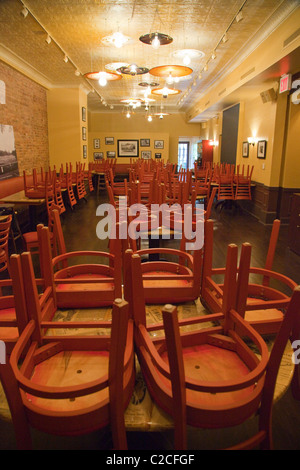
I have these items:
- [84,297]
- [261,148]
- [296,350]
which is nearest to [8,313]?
[84,297]

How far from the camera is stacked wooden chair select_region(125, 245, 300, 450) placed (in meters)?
0.93

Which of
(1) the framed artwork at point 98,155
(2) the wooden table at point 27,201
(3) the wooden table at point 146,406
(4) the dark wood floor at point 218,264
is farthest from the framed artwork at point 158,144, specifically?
(3) the wooden table at point 146,406

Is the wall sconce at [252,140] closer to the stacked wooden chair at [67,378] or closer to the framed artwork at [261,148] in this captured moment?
the framed artwork at [261,148]

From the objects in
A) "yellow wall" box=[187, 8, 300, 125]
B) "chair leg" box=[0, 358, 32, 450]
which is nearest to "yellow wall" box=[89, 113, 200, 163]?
"yellow wall" box=[187, 8, 300, 125]

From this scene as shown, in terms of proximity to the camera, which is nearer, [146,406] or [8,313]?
[146,406]

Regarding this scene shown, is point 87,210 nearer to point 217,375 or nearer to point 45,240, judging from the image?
point 45,240

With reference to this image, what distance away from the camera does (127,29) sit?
603 centimetres

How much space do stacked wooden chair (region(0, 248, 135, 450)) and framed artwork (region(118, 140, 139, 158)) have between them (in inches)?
629

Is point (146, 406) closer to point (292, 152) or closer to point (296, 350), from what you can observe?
point (296, 350)

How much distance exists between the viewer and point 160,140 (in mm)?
16578

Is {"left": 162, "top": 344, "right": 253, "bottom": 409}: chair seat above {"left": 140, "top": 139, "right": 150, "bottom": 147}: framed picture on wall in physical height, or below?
below

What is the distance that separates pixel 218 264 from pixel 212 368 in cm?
322

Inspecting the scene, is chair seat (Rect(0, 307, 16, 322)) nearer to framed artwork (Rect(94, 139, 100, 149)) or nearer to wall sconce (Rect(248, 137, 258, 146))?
wall sconce (Rect(248, 137, 258, 146))

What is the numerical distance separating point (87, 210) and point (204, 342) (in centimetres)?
760
